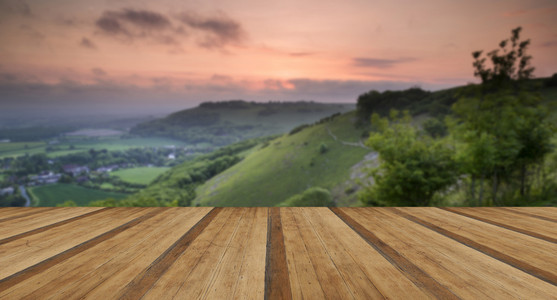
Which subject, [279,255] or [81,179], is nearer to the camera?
[279,255]

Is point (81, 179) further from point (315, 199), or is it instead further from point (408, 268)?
point (408, 268)

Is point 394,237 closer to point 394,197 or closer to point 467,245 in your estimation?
point 467,245

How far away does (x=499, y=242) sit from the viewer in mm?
1868

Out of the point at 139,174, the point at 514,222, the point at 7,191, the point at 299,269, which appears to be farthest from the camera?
the point at 139,174

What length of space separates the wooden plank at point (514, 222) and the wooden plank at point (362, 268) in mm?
1537

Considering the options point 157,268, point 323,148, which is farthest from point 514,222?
point 323,148

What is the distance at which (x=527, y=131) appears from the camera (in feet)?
35.5

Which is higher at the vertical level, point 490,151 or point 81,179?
point 490,151

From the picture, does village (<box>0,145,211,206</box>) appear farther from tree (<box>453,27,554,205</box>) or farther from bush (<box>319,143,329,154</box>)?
tree (<box>453,27,554,205</box>)

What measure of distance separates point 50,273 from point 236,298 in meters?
1.12

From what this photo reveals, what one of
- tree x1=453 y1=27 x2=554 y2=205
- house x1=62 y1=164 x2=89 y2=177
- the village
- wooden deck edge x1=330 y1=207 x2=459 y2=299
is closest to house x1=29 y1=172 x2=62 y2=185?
the village

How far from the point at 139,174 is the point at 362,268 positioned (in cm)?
6426

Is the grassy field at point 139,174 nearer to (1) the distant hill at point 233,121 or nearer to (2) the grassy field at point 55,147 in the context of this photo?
(2) the grassy field at point 55,147

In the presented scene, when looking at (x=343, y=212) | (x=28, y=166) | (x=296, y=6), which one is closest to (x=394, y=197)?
(x=296, y=6)
